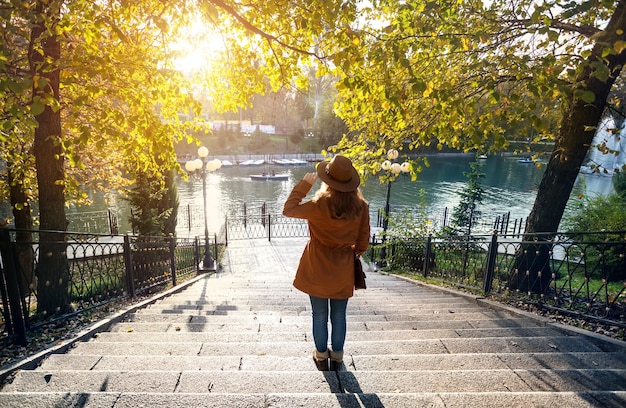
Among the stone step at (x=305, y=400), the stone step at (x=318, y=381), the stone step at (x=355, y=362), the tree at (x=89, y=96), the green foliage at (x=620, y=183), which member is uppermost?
the tree at (x=89, y=96)

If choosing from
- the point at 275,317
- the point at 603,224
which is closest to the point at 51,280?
the point at 275,317

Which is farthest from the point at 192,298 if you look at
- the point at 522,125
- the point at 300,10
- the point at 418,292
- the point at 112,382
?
the point at 522,125

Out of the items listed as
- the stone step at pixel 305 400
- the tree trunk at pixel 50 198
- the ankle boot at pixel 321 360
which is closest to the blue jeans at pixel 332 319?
the ankle boot at pixel 321 360

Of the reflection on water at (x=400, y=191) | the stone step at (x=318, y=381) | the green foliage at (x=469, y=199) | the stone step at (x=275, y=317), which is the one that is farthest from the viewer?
the reflection on water at (x=400, y=191)

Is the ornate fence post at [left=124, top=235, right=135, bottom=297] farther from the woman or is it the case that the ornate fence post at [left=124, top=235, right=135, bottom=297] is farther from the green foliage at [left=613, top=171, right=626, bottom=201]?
the green foliage at [left=613, top=171, right=626, bottom=201]

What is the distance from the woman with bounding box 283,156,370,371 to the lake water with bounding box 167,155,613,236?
14.9 metres

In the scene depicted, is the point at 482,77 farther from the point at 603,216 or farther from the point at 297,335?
the point at 603,216

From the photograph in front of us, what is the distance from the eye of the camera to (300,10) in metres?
4.70

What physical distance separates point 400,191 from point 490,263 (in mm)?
25904

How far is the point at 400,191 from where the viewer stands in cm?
3055

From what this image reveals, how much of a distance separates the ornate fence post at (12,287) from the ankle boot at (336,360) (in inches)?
112

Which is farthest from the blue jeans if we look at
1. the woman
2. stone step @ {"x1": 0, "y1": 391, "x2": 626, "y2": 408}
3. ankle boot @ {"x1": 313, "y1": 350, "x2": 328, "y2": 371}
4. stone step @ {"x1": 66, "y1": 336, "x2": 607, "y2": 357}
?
stone step @ {"x1": 0, "y1": 391, "x2": 626, "y2": 408}

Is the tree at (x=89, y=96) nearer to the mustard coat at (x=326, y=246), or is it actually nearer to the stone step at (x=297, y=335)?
the stone step at (x=297, y=335)

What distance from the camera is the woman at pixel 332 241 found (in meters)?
2.41
